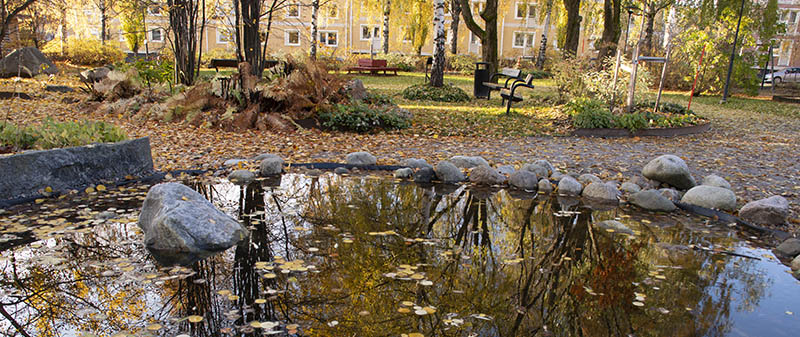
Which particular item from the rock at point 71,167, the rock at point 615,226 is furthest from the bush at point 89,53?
the rock at point 615,226

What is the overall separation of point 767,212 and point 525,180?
2.26m

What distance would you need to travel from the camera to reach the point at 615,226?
469cm

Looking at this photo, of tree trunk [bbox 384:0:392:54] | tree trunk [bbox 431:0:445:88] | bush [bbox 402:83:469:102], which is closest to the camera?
bush [bbox 402:83:469:102]

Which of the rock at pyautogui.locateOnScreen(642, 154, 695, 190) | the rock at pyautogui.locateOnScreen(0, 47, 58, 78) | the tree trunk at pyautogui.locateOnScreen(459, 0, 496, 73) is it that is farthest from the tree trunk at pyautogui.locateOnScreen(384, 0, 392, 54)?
the rock at pyautogui.locateOnScreen(642, 154, 695, 190)

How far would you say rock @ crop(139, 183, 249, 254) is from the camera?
3.87 m

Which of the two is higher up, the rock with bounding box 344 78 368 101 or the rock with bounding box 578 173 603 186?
the rock with bounding box 344 78 368 101

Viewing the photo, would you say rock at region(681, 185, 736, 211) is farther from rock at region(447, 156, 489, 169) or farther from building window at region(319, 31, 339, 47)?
building window at region(319, 31, 339, 47)

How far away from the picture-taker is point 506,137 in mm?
8875

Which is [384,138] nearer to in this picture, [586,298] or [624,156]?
[624,156]

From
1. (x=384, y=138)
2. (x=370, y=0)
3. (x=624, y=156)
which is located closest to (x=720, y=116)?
(x=624, y=156)

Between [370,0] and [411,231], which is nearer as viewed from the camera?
[411,231]

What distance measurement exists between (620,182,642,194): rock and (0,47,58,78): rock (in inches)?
594

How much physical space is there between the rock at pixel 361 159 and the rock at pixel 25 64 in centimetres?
1201

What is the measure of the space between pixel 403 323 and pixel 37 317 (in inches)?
81.0
